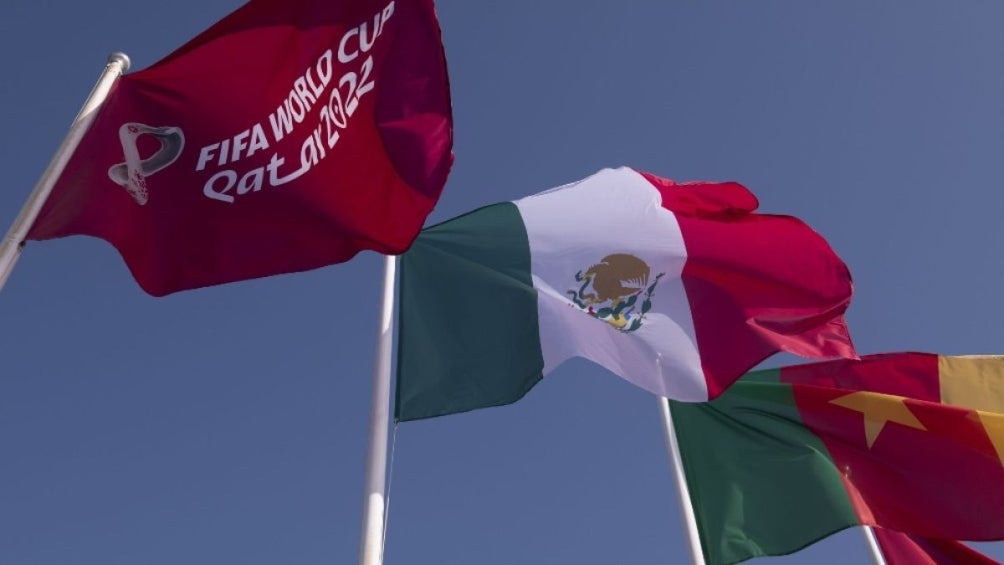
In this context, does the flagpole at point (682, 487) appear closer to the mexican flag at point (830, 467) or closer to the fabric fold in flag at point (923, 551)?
the mexican flag at point (830, 467)

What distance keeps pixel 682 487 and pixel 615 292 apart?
2.12 metres

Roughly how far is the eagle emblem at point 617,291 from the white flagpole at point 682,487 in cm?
114

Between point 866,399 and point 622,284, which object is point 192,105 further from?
point 866,399

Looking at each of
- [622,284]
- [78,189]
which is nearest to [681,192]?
[622,284]

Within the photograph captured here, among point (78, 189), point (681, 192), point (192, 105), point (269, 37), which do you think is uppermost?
point (681, 192)

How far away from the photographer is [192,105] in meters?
7.17

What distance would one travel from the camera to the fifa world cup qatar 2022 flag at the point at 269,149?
22.7 feet

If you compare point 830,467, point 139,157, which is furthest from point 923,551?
point 139,157

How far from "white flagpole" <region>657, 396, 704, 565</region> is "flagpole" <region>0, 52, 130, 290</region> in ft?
21.3

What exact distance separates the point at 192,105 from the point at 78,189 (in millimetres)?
935

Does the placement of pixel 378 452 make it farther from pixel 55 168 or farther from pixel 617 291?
pixel 617 291

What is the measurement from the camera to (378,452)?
7.76 m

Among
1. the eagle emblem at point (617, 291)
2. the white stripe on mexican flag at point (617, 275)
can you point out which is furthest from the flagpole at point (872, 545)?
the eagle emblem at point (617, 291)

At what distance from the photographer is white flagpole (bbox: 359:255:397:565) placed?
729cm
